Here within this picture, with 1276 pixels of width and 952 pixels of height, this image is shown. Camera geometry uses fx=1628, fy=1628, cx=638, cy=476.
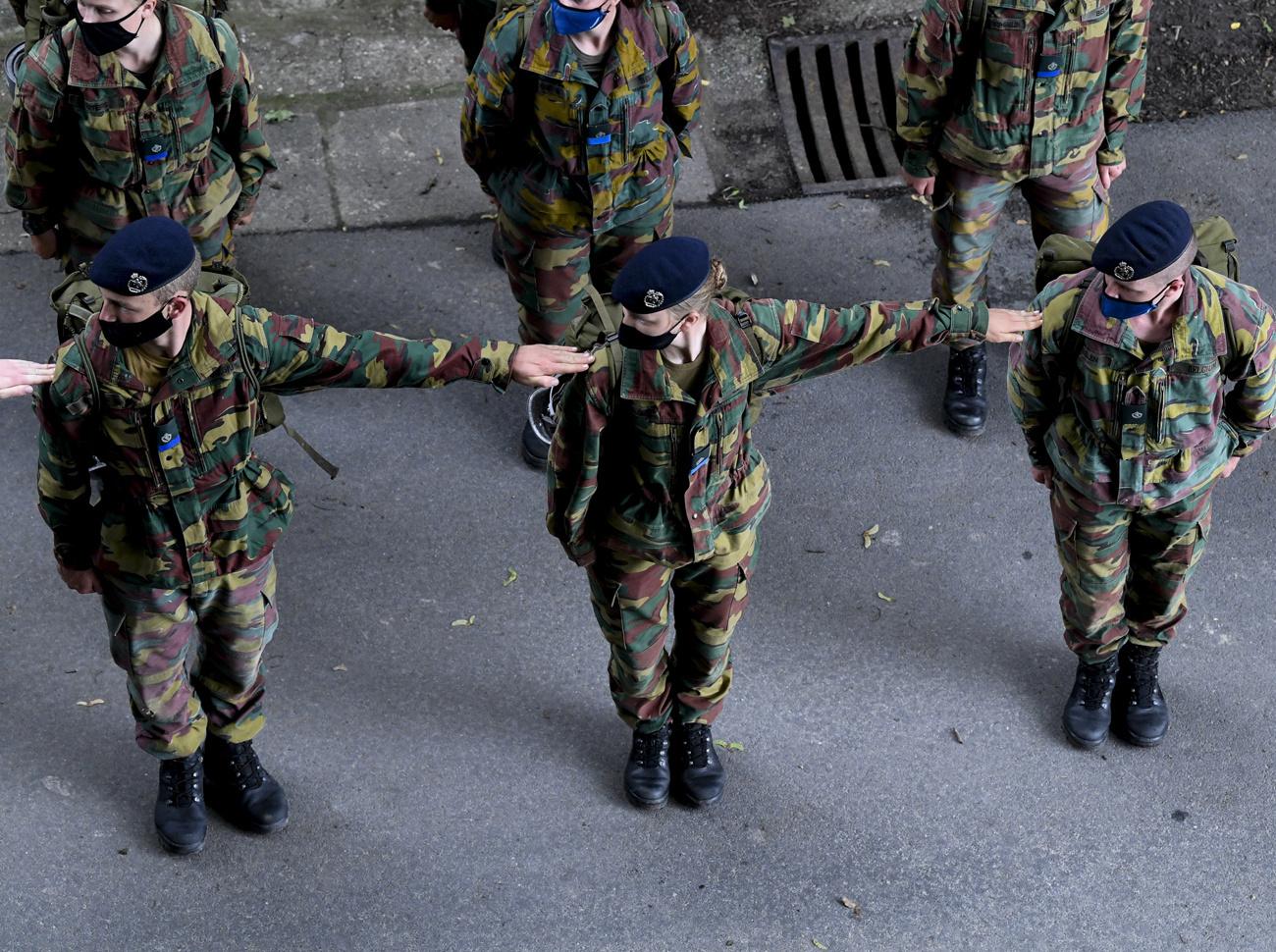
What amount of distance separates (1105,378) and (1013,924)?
1692mm

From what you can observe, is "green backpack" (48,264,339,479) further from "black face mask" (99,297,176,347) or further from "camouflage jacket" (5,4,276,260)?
"camouflage jacket" (5,4,276,260)

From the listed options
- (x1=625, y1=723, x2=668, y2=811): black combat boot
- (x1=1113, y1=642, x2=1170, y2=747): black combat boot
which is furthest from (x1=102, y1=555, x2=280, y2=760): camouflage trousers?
(x1=1113, y1=642, x2=1170, y2=747): black combat boot

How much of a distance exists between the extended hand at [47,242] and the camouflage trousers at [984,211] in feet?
10.8

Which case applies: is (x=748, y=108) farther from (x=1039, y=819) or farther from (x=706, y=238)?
(x=1039, y=819)

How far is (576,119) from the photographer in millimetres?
5602

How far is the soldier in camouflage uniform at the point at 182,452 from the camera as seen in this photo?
4.25 metres

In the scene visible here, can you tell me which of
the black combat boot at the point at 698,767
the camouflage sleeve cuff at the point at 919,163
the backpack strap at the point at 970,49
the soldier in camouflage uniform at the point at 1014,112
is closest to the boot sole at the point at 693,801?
the black combat boot at the point at 698,767

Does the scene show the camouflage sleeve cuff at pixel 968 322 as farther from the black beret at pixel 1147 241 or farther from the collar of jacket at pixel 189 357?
the collar of jacket at pixel 189 357

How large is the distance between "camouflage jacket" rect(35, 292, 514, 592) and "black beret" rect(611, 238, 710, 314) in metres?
0.48

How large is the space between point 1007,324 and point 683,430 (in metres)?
0.92

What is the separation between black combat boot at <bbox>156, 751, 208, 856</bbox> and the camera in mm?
5121

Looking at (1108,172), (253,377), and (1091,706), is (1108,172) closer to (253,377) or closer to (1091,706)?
(1091,706)

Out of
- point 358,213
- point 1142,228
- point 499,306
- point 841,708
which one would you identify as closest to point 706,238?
point 499,306

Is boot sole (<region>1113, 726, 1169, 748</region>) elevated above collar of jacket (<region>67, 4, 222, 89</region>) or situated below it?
below
